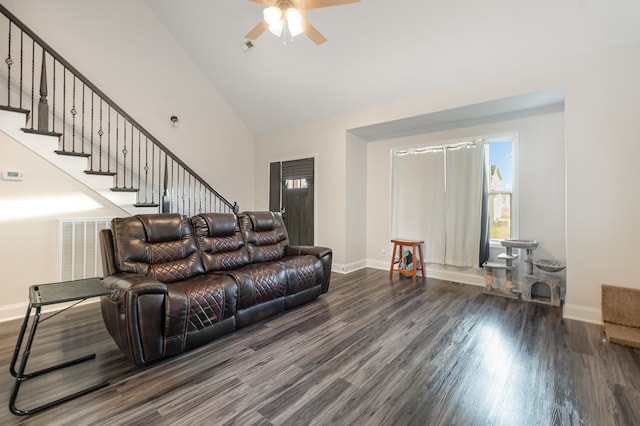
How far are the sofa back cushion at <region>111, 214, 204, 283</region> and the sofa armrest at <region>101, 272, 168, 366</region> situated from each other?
0.45m

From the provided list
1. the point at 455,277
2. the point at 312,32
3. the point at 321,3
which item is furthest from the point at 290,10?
the point at 455,277

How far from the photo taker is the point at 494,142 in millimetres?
4312

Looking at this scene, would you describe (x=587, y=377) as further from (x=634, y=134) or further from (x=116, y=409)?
(x=116, y=409)

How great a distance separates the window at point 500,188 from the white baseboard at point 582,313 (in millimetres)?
1228

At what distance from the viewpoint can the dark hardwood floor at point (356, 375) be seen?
1677 millimetres

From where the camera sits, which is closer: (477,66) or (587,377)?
(587,377)

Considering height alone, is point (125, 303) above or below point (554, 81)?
below

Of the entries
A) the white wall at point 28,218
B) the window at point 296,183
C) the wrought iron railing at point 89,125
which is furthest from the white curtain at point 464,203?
the white wall at point 28,218

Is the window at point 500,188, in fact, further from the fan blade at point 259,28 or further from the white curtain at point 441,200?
the fan blade at point 259,28

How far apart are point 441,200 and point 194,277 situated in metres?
3.90

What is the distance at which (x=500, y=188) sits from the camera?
4.27m

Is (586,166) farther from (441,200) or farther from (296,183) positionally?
(296,183)

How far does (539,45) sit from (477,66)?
622 millimetres

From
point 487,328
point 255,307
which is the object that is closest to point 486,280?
point 487,328
